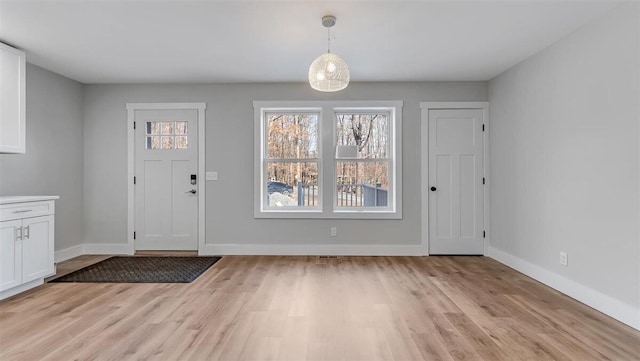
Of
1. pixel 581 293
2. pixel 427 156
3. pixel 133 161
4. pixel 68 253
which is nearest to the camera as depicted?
pixel 581 293

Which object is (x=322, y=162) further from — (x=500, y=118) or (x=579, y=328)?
(x=579, y=328)

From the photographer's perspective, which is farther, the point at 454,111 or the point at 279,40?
the point at 454,111

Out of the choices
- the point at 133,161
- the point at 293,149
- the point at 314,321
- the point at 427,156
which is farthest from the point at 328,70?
the point at 133,161

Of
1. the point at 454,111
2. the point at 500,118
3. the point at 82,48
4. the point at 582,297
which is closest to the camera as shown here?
the point at 582,297

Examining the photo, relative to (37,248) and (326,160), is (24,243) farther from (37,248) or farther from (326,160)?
(326,160)

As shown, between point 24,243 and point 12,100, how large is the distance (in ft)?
4.82

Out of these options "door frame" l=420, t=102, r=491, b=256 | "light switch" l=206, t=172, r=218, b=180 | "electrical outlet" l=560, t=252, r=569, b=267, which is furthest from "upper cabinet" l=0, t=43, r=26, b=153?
"electrical outlet" l=560, t=252, r=569, b=267

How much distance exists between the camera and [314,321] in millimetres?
2461

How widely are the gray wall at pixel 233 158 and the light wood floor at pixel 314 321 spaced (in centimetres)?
98

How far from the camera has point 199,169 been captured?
15.1ft

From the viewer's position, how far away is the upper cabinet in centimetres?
315

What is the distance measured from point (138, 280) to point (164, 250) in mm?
1272

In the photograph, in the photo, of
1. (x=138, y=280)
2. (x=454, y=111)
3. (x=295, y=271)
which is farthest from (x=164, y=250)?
(x=454, y=111)

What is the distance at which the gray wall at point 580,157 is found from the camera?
244 cm
